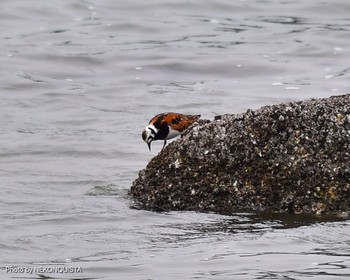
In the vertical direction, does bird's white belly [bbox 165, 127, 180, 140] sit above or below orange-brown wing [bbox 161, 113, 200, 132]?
below

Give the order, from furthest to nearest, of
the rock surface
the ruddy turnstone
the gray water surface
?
the ruddy turnstone < the rock surface < the gray water surface

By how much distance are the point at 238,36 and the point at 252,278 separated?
13.0m

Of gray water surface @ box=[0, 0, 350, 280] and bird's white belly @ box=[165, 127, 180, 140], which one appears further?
bird's white belly @ box=[165, 127, 180, 140]

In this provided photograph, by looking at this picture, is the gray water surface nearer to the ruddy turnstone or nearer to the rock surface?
the rock surface

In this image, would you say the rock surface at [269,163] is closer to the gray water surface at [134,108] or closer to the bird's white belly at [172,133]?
the gray water surface at [134,108]

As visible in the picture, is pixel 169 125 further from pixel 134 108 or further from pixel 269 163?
pixel 134 108

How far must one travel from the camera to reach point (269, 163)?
8344 mm

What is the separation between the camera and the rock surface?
27.1 feet

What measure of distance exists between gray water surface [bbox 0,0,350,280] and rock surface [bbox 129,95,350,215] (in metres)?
0.17

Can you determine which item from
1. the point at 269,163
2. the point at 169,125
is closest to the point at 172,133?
the point at 169,125

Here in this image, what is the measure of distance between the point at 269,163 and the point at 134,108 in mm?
6166

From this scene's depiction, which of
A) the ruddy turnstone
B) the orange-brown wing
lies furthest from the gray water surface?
the orange-brown wing

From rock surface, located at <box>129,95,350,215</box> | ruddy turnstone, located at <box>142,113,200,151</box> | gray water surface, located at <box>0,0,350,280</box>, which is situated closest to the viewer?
gray water surface, located at <box>0,0,350,280</box>

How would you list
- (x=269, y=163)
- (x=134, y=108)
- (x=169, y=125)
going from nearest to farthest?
(x=269, y=163) → (x=169, y=125) → (x=134, y=108)
